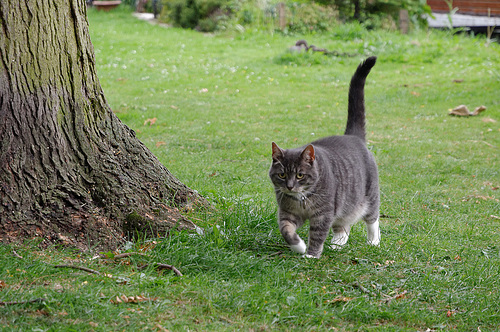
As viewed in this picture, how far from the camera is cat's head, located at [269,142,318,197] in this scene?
3.98 m

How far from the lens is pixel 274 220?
434 centimetres

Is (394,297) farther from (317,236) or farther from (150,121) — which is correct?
(150,121)

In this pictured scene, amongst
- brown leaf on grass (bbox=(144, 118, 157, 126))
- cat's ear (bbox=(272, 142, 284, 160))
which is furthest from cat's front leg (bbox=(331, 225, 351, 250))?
brown leaf on grass (bbox=(144, 118, 157, 126))

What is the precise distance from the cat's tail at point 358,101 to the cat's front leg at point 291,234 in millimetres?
1420

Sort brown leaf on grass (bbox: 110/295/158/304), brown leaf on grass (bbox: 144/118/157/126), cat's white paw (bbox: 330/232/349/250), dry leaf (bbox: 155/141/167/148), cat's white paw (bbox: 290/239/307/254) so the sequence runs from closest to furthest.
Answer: brown leaf on grass (bbox: 110/295/158/304)
cat's white paw (bbox: 290/239/307/254)
cat's white paw (bbox: 330/232/349/250)
dry leaf (bbox: 155/141/167/148)
brown leaf on grass (bbox: 144/118/157/126)

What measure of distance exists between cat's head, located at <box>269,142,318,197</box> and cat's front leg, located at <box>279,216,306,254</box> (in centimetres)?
23

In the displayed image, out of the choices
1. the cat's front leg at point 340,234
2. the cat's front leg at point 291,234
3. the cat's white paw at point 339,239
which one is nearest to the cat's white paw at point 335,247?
the cat's white paw at point 339,239

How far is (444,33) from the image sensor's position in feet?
57.4

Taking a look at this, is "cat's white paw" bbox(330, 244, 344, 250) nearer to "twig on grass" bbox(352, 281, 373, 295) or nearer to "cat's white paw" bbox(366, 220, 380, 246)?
"cat's white paw" bbox(366, 220, 380, 246)

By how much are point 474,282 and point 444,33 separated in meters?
15.8

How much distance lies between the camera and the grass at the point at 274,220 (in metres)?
2.98

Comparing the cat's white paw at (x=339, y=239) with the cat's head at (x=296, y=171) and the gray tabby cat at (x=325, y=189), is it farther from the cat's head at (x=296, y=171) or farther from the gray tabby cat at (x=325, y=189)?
the cat's head at (x=296, y=171)

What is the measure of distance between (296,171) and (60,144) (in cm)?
179

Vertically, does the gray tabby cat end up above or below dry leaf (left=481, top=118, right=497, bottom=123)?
above
